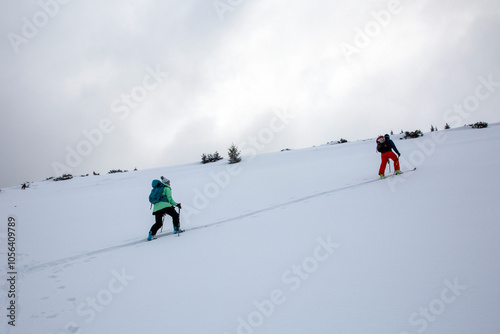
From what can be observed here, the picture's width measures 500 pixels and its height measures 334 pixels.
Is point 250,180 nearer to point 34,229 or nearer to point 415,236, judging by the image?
point 34,229

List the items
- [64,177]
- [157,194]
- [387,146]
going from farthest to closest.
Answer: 1. [64,177]
2. [387,146]
3. [157,194]

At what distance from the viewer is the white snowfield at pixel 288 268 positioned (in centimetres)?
220

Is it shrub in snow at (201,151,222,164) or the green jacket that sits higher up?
shrub in snow at (201,151,222,164)

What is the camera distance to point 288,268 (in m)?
3.19

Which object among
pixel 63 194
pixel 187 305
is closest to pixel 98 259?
pixel 187 305

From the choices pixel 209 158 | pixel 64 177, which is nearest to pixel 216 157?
pixel 209 158

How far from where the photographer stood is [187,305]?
2.68 meters

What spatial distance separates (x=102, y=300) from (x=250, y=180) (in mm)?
9159

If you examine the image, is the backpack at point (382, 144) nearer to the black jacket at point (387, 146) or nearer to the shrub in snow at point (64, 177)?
the black jacket at point (387, 146)

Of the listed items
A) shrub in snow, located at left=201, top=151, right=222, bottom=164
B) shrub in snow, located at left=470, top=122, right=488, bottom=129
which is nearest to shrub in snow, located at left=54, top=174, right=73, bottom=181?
shrub in snow, located at left=201, top=151, right=222, bottom=164

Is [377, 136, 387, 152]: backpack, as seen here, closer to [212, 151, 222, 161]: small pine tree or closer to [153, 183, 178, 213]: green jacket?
[153, 183, 178, 213]: green jacket

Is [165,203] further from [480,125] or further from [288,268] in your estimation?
[480,125]

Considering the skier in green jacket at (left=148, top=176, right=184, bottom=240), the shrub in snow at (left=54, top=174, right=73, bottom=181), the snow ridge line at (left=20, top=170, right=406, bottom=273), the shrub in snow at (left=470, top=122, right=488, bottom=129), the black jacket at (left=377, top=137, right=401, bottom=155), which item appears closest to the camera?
the snow ridge line at (left=20, top=170, right=406, bottom=273)

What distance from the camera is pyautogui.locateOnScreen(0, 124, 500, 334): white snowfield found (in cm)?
220
